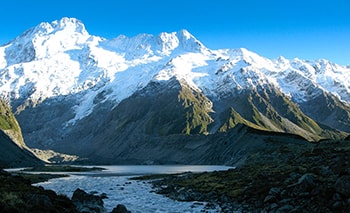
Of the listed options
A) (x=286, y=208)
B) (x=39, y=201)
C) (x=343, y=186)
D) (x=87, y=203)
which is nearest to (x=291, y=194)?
(x=286, y=208)

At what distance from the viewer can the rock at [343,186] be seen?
45.0 metres

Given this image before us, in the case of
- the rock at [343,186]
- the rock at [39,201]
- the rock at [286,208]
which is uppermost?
the rock at [343,186]

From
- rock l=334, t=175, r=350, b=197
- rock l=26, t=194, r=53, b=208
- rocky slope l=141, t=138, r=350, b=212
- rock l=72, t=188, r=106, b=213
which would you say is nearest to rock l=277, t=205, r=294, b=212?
rocky slope l=141, t=138, r=350, b=212

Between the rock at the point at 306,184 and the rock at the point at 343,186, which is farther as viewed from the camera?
the rock at the point at 306,184

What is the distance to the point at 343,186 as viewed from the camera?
1795 inches

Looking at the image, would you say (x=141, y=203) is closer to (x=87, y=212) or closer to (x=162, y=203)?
(x=162, y=203)

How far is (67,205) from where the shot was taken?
143 ft

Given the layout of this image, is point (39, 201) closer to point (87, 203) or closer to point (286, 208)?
point (87, 203)

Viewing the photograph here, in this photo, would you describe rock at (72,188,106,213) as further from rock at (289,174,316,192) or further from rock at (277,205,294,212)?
rock at (289,174,316,192)

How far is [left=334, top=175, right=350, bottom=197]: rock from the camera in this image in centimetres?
4500

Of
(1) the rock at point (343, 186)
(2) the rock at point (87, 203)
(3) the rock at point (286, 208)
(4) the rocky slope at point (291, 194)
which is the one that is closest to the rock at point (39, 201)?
(2) the rock at point (87, 203)

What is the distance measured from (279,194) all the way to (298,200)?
3.99 metres

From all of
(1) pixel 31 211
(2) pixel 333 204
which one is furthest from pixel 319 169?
(1) pixel 31 211

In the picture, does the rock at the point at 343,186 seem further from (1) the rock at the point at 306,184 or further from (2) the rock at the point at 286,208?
(2) the rock at the point at 286,208
